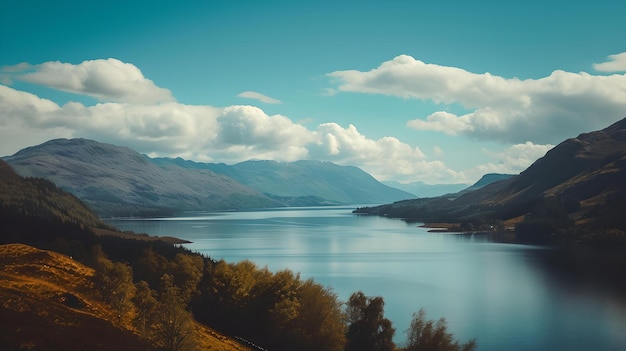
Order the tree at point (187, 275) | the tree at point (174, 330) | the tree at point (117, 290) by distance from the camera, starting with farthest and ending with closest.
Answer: the tree at point (187, 275), the tree at point (117, 290), the tree at point (174, 330)

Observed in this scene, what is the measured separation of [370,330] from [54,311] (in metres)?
45.6

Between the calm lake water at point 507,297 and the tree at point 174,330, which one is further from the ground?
the tree at point 174,330

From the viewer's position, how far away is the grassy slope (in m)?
61.1

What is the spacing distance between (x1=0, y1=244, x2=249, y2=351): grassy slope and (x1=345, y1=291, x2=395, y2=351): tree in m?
17.4

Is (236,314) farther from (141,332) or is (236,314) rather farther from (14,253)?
(14,253)

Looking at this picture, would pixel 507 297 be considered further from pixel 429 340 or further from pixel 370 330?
pixel 370 330

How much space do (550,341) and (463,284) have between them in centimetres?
6284

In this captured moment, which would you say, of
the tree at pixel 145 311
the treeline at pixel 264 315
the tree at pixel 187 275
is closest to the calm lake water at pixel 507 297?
the treeline at pixel 264 315

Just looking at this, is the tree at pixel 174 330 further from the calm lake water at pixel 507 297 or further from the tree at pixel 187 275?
the calm lake water at pixel 507 297

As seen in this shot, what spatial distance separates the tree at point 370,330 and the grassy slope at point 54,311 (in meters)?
17.4

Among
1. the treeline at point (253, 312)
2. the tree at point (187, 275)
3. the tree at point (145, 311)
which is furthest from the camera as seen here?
the tree at point (187, 275)

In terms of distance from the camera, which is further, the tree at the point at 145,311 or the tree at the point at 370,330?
the tree at the point at 370,330

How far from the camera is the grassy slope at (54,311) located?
6109 cm

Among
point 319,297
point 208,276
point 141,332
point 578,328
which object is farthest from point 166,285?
point 578,328
